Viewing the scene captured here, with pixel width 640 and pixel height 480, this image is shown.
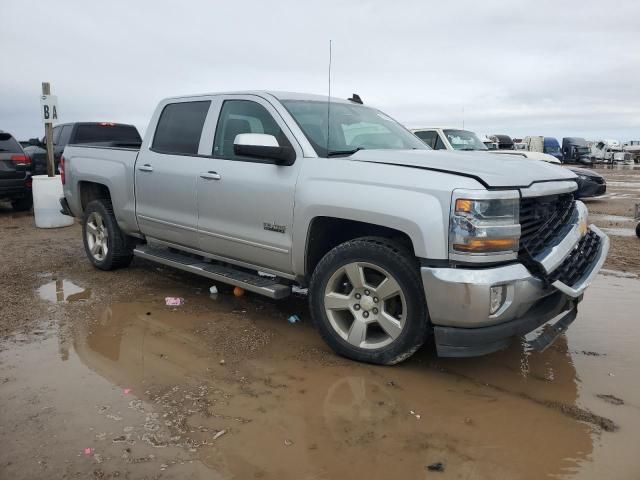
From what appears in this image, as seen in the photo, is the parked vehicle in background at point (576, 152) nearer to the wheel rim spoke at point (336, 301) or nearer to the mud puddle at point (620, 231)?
the mud puddle at point (620, 231)

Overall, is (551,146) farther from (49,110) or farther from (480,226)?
(480,226)

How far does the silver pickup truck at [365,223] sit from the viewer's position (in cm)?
323

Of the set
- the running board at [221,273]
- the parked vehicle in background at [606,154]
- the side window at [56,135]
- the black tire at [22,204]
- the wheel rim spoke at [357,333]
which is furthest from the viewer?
the parked vehicle in background at [606,154]

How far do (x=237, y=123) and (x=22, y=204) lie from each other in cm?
925

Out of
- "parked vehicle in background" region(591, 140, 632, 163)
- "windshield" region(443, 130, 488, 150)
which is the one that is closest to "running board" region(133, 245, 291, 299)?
"windshield" region(443, 130, 488, 150)

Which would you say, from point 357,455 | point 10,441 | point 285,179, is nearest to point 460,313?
point 357,455

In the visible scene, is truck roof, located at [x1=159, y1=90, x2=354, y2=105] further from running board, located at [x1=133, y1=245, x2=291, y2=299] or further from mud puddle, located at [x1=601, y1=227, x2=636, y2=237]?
mud puddle, located at [x1=601, y1=227, x2=636, y2=237]

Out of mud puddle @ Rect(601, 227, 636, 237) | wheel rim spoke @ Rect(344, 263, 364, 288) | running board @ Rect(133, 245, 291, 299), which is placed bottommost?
mud puddle @ Rect(601, 227, 636, 237)

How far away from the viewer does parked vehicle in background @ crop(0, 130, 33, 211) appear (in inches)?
423

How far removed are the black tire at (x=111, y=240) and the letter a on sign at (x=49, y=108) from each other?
5139mm

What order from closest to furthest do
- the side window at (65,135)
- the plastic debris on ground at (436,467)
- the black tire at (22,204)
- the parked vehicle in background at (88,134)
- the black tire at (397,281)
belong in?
1. the plastic debris on ground at (436,467)
2. the black tire at (397,281)
3. the black tire at (22,204)
4. the parked vehicle in background at (88,134)
5. the side window at (65,135)

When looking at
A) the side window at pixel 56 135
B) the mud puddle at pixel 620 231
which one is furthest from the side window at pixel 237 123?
the side window at pixel 56 135

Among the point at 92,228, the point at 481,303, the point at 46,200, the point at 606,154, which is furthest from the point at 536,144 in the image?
the point at 481,303

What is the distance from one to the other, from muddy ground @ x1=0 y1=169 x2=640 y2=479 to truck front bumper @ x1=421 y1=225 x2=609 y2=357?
0.38 meters
